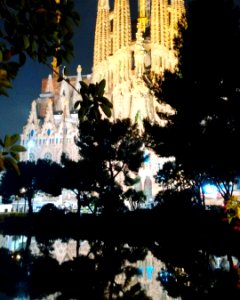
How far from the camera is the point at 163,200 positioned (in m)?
20.7

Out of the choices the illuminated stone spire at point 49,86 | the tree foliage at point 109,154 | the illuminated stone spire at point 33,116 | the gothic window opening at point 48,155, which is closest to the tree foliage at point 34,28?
the tree foliage at point 109,154

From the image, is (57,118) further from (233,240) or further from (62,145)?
(233,240)

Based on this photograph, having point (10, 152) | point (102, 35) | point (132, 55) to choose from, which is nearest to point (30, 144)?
point (102, 35)

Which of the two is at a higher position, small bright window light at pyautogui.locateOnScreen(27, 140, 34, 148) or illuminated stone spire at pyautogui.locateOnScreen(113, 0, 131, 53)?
illuminated stone spire at pyautogui.locateOnScreen(113, 0, 131, 53)

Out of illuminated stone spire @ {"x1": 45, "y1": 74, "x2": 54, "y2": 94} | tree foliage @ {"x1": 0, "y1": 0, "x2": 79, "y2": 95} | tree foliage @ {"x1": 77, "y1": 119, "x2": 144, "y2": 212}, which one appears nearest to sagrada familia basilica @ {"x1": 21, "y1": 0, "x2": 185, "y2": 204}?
illuminated stone spire @ {"x1": 45, "y1": 74, "x2": 54, "y2": 94}

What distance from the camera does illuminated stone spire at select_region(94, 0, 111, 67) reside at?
56281 millimetres

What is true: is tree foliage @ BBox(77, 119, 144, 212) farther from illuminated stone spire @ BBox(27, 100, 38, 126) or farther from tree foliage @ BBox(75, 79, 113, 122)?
illuminated stone spire @ BBox(27, 100, 38, 126)

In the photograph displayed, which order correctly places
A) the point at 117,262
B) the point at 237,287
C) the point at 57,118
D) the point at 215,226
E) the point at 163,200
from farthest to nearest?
the point at 57,118 → the point at 163,200 → the point at 215,226 → the point at 117,262 → the point at 237,287

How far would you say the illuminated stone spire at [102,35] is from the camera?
5628 centimetres

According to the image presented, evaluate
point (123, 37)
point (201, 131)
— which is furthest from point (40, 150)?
point (201, 131)

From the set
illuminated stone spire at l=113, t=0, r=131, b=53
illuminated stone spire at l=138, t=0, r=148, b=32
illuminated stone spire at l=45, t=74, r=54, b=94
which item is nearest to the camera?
illuminated stone spire at l=113, t=0, r=131, b=53

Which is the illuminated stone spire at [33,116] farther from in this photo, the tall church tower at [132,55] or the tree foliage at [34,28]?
the tree foliage at [34,28]

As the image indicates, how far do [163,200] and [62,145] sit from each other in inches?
1674

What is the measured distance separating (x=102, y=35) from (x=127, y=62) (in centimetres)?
808
